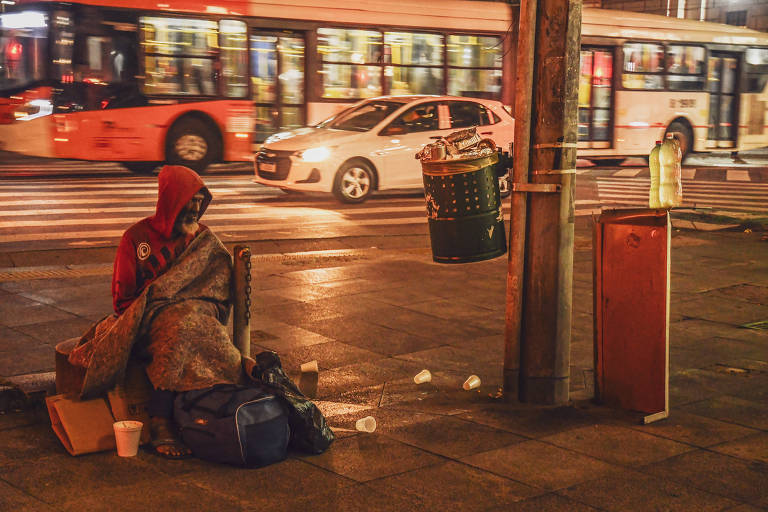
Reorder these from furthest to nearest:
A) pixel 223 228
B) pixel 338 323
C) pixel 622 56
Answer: pixel 622 56 → pixel 223 228 → pixel 338 323

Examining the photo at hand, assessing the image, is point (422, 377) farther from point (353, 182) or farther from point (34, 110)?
Answer: point (34, 110)

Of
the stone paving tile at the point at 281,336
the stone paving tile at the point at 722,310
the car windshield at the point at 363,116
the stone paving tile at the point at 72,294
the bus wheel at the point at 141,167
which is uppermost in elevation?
the car windshield at the point at 363,116

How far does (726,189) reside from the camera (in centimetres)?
1947

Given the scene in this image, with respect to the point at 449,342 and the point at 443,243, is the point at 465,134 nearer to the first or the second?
the point at 443,243

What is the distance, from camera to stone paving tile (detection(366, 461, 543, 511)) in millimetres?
4090

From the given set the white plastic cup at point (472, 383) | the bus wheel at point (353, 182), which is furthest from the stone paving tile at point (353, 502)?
the bus wheel at point (353, 182)

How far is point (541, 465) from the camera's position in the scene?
454 centimetres

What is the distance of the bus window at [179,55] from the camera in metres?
17.8

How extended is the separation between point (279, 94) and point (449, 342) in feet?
43.1

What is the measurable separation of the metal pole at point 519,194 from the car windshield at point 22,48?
13636mm

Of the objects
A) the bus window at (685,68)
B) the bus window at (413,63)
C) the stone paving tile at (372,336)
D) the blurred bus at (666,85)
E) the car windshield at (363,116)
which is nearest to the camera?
the stone paving tile at (372,336)

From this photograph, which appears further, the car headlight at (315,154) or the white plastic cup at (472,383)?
the car headlight at (315,154)

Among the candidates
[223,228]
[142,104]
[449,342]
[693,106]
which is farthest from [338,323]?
[693,106]

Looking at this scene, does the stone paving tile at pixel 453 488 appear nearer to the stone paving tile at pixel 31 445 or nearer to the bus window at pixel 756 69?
the stone paving tile at pixel 31 445
